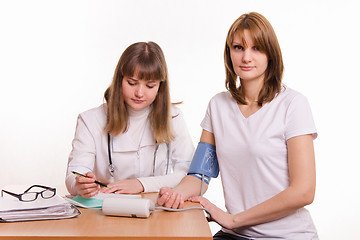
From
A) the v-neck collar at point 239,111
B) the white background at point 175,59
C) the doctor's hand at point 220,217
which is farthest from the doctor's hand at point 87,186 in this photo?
the white background at point 175,59

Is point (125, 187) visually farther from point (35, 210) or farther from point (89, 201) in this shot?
point (35, 210)

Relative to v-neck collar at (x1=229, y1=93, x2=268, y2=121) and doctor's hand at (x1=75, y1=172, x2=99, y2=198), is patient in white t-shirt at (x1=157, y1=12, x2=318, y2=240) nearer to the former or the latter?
v-neck collar at (x1=229, y1=93, x2=268, y2=121)

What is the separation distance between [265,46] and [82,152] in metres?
0.90

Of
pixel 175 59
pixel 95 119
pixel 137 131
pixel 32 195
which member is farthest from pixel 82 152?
pixel 175 59

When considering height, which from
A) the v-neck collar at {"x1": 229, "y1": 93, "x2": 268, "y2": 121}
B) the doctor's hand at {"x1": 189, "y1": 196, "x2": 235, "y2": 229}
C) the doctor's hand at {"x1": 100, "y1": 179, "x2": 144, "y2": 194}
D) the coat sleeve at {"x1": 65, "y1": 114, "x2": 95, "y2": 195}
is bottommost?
the doctor's hand at {"x1": 189, "y1": 196, "x2": 235, "y2": 229}

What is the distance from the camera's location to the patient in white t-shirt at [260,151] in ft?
5.26

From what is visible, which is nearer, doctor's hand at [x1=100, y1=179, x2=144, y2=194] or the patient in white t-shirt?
the patient in white t-shirt

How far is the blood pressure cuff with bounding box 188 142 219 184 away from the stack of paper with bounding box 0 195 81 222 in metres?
0.55

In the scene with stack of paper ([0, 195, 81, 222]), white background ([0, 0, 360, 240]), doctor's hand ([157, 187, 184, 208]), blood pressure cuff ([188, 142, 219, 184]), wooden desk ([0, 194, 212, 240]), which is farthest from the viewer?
white background ([0, 0, 360, 240])

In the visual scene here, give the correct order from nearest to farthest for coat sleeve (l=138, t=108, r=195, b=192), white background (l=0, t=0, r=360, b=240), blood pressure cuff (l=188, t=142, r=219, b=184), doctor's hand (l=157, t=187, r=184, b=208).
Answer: doctor's hand (l=157, t=187, r=184, b=208) < blood pressure cuff (l=188, t=142, r=219, b=184) < coat sleeve (l=138, t=108, r=195, b=192) < white background (l=0, t=0, r=360, b=240)

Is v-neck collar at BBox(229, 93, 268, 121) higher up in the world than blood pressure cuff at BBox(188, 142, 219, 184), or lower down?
higher up

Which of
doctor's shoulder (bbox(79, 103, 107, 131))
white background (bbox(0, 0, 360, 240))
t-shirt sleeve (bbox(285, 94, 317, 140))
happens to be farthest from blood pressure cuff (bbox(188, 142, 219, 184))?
white background (bbox(0, 0, 360, 240))

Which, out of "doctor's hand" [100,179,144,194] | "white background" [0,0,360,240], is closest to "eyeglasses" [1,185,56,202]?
"doctor's hand" [100,179,144,194]

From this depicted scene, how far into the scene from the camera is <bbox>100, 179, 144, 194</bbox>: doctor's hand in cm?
179
